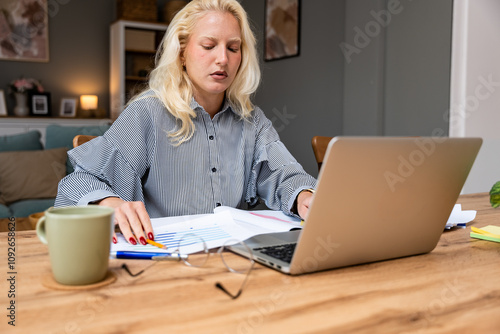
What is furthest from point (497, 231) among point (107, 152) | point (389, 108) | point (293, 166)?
point (389, 108)

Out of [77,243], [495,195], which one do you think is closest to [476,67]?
[495,195]

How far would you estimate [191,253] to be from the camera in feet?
2.63

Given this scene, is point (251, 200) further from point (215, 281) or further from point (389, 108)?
point (389, 108)

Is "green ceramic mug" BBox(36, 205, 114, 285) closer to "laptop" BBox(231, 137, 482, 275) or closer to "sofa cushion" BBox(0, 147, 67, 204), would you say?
"laptop" BBox(231, 137, 482, 275)

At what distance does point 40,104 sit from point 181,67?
440 centimetres

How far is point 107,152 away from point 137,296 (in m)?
0.71

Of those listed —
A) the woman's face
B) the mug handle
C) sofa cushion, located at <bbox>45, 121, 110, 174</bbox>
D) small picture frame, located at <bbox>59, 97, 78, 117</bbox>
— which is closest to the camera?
the mug handle

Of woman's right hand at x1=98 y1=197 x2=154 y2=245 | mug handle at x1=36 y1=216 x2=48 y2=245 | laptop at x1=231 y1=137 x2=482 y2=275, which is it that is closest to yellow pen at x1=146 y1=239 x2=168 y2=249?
woman's right hand at x1=98 y1=197 x2=154 y2=245

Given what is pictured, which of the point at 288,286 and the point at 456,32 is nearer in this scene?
the point at 288,286

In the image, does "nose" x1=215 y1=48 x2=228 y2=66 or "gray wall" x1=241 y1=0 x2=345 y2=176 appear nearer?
"nose" x1=215 y1=48 x2=228 y2=66

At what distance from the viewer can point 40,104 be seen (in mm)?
5324

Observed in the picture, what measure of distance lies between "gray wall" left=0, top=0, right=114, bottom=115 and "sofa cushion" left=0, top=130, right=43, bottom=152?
2.01 m

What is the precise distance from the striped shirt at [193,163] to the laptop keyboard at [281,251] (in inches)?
15.4

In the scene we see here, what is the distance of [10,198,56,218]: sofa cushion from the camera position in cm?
310
